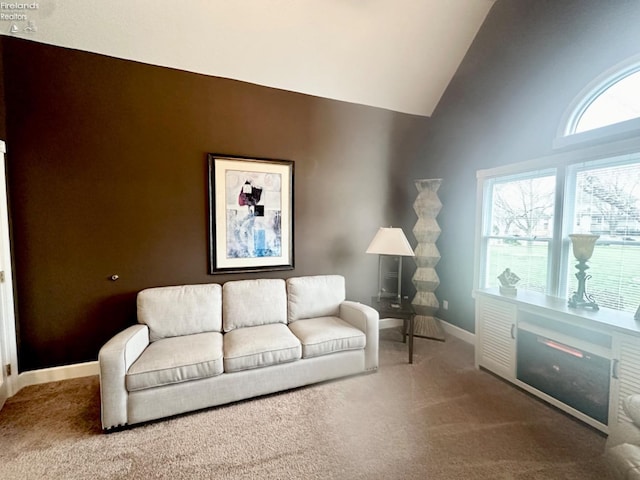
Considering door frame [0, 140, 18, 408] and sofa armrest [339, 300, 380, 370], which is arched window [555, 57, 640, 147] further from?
door frame [0, 140, 18, 408]

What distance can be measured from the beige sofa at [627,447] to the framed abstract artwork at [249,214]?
2.65m

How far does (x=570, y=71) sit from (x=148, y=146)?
382 centimetres

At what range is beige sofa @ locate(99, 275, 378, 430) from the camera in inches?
72.5

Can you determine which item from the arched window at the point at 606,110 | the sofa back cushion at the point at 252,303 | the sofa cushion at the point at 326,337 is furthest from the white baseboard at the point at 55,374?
the arched window at the point at 606,110

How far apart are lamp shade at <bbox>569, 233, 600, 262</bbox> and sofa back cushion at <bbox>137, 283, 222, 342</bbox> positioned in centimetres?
300

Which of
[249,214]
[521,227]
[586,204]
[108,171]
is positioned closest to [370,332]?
[249,214]

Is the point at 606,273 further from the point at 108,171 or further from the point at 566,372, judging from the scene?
the point at 108,171

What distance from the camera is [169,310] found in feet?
7.79

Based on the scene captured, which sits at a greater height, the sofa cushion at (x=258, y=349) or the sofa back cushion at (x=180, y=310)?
the sofa back cushion at (x=180, y=310)

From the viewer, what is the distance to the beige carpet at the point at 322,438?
1.53 meters

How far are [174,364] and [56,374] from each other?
1438 mm

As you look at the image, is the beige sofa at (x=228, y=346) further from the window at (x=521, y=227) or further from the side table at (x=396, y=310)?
the window at (x=521, y=227)

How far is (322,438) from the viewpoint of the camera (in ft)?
5.80

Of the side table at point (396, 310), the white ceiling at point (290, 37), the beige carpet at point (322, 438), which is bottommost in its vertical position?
the beige carpet at point (322, 438)
